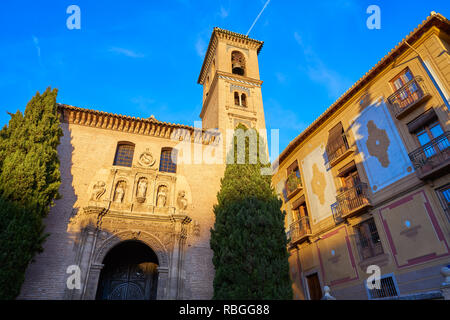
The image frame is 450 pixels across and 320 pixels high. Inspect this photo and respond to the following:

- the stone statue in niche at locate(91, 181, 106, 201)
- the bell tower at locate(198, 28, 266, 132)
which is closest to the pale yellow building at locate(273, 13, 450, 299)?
the bell tower at locate(198, 28, 266, 132)

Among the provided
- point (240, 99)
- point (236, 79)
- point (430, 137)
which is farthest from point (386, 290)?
point (236, 79)

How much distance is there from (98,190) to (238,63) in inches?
516

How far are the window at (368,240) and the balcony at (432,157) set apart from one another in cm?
330

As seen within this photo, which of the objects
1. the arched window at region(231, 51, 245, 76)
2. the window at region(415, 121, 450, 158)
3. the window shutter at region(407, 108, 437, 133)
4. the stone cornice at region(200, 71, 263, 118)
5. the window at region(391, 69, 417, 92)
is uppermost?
the arched window at region(231, 51, 245, 76)

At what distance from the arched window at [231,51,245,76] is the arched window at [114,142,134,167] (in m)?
9.69

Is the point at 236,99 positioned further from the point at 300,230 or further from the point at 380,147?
the point at 300,230

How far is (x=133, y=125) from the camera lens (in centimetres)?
1425

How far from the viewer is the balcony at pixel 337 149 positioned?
15.2 metres

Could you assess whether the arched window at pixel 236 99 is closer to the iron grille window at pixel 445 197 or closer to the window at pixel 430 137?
the window at pixel 430 137

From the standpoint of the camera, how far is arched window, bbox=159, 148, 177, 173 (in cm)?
1398

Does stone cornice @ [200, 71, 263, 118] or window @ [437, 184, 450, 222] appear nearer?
window @ [437, 184, 450, 222]

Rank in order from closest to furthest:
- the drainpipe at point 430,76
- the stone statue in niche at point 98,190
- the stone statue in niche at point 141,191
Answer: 1. the drainpipe at point 430,76
2. the stone statue in niche at point 98,190
3. the stone statue in niche at point 141,191

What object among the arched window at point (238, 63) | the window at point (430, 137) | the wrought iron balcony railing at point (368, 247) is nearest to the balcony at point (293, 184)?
the wrought iron balcony railing at point (368, 247)

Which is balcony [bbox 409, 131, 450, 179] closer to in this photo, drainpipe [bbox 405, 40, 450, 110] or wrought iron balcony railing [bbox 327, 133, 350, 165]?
drainpipe [bbox 405, 40, 450, 110]
